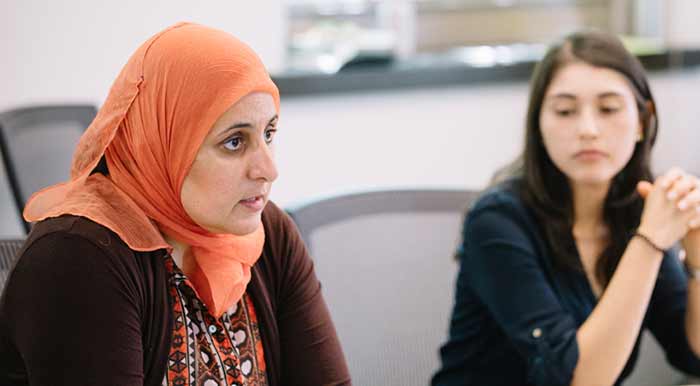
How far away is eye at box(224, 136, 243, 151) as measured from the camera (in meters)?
1.09

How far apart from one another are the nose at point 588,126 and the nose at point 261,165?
0.69m

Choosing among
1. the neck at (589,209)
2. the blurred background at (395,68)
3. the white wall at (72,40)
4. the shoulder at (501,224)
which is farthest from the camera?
the blurred background at (395,68)

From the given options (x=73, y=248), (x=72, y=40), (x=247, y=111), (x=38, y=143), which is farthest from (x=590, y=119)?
(x=72, y=40)

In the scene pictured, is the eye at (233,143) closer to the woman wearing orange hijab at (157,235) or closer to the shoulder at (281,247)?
the woman wearing orange hijab at (157,235)

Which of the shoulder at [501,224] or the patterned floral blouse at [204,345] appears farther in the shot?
the shoulder at [501,224]

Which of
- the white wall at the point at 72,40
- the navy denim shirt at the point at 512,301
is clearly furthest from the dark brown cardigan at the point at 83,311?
the white wall at the point at 72,40

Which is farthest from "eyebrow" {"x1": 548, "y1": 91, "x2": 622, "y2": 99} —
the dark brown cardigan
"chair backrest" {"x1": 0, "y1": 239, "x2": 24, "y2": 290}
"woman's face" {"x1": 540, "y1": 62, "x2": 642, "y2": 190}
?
"chair backrest" {"x1": 0, "y1": 239, "x2": 24, "y2": 290}

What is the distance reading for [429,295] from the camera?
1652mm

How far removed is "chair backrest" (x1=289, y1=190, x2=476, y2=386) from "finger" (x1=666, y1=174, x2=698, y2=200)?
1.17 feet

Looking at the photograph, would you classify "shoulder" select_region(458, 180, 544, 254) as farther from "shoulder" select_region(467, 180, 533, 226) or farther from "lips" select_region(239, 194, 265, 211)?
"lips" select_region(239, 194, 265, 211)

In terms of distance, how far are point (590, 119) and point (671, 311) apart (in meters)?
0.38

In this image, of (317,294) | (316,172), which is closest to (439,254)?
(317,294)

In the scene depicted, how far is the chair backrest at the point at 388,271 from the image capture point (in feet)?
5.01

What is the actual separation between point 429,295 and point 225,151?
2.20ft
